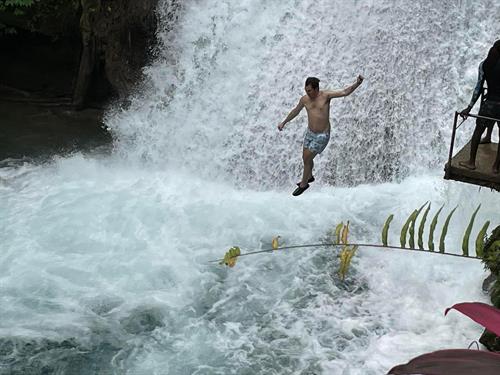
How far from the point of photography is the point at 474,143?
556cm

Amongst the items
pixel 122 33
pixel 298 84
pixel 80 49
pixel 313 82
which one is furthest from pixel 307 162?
pixel 80 49

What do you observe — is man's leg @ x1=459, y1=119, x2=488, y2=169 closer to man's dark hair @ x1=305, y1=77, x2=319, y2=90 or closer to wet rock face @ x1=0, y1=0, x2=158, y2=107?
man's dark hair @ x1=305, y1=77, x2=319, y2=90

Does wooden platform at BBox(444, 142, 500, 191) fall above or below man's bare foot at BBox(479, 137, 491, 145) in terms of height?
below

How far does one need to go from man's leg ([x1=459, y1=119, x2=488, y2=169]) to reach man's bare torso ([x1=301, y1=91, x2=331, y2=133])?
1399mm

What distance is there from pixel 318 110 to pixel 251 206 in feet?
10.5

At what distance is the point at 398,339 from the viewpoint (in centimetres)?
665

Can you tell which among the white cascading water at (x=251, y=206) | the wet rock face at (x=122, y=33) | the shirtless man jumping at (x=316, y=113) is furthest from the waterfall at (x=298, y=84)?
the shirtless man jumping at (x=316, y=113)

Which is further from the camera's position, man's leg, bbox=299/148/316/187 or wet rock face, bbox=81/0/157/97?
wet rock face, bbox=81/0/157/97

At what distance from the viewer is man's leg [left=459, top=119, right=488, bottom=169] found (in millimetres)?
5531

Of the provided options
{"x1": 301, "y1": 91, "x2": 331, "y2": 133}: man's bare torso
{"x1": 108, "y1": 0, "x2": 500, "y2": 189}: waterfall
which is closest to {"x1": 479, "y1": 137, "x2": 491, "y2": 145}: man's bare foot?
{"x1": 301, "y1": 91, "x2": 331, "y2": 133}: man's bare torso

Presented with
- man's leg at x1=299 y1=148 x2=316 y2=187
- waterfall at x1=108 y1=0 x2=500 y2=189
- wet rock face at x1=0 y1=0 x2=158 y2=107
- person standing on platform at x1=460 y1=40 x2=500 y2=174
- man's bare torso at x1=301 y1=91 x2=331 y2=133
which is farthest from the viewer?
wet rock face at x1=0 y1=0 x2=158 y2=107

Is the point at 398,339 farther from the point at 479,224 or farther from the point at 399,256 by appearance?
the point at 479,224

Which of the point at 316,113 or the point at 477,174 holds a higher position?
the point at 316,113

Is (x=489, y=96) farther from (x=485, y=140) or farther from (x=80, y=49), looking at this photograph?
(x=80, y=49)
